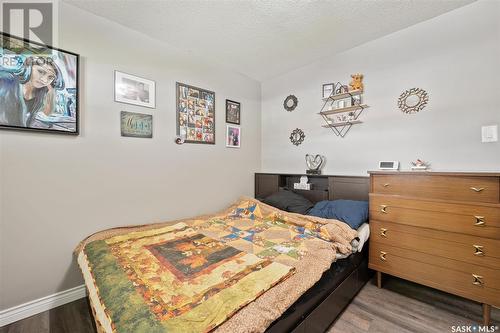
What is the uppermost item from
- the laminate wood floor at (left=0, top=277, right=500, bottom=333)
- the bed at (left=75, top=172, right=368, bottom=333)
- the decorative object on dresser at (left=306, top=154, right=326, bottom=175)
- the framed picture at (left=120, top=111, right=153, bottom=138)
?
the framed picture at (left=120, top=111, right=153, bottom=138)

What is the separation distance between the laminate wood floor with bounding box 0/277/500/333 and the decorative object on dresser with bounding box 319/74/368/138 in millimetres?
1808

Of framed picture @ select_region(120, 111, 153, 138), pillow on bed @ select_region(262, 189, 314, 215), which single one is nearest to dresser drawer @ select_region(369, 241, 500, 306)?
pillow on bed @ select_region(262, 189, 314, 215)

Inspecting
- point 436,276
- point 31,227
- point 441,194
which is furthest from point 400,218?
point 31,227

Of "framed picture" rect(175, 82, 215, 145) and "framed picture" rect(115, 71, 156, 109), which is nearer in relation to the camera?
"framed picture" rect(115, 71, 156, 109)

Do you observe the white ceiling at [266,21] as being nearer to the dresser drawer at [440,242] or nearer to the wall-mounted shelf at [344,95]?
the wall-mounted shelf at [344,95]

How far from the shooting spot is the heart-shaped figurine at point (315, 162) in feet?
9.40

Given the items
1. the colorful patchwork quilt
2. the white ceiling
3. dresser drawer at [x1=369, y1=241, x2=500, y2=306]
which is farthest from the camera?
the white ceiling

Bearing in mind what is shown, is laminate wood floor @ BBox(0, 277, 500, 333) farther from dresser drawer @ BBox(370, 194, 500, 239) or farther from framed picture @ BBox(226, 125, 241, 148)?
framed picture @ BBox(226, 125, 241, 148)

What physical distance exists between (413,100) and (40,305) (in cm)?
391

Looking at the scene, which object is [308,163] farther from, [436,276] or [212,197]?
[436,276]

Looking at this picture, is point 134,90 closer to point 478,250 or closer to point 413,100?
point 413,100

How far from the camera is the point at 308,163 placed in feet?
9.69

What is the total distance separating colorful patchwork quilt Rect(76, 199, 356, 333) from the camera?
90 cm

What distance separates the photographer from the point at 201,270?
1.28m
